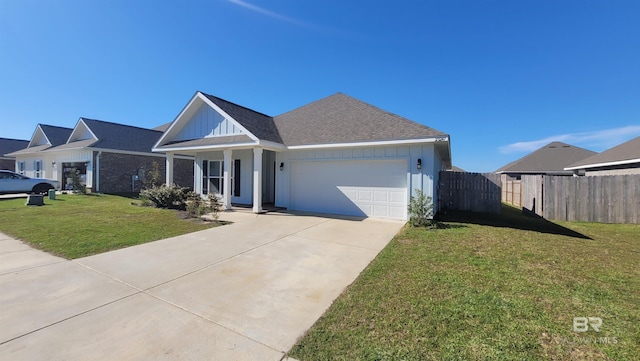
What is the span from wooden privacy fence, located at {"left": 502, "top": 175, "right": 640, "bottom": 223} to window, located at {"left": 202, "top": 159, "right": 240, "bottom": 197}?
560 inches

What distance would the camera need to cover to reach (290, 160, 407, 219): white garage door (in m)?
10.2

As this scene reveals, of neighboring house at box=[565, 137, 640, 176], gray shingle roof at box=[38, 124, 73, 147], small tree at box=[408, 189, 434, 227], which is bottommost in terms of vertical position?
small tree at box=[408, 189, 434, 227]

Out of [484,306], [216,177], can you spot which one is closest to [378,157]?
[484,306]

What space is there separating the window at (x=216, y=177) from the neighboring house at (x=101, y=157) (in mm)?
9585

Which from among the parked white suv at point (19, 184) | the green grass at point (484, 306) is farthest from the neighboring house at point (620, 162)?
the parked white suv at point (19, 184)

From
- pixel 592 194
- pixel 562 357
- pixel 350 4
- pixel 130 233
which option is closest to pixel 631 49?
pixel 592 194

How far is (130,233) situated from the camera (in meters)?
7.36

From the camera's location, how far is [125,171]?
20.6 meters

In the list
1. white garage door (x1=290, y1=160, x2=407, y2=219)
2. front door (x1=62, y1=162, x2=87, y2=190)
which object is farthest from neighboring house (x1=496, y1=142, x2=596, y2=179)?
front door (x1=62, y1=162, x2=87, y2=190)

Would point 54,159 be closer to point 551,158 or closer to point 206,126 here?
point 206,126

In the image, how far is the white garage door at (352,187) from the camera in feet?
33.5

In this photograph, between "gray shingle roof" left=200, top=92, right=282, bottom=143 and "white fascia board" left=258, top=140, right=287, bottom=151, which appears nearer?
"white fascia board" left=258, top=140, right=287, bottom=151

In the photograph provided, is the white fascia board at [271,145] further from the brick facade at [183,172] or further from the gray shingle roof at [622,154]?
the gray shingle roof at [622,154]

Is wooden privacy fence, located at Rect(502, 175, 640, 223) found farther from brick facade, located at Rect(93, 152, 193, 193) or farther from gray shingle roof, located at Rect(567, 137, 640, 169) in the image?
brick facade, located at Rect(93, 152, 193, 193)
